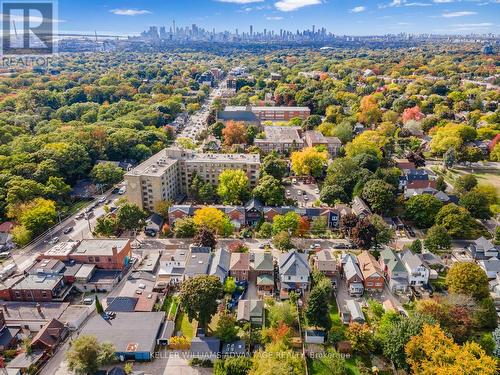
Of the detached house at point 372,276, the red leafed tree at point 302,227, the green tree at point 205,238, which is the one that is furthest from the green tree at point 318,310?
the green tree at point 205,238

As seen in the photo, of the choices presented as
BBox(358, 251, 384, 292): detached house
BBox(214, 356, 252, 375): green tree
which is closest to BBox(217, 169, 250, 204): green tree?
BBox(358, 251, 384, 292): detached house

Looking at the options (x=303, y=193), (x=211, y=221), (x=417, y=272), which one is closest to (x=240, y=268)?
(x=211, y=221)

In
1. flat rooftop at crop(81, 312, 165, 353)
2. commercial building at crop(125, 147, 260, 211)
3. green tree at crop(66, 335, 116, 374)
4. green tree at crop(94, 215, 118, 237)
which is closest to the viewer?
green tree at crop(66, 335, 116, 374)

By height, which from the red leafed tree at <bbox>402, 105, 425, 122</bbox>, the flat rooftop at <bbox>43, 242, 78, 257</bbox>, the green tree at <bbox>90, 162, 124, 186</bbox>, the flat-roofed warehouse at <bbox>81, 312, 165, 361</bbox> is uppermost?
the red leafed tree at <bbox>402, 105, 425, 122</bbox>

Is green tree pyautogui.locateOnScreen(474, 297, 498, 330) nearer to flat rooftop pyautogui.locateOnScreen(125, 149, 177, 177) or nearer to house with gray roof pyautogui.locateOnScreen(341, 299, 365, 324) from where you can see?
house with gray roof pyautogui.locateOnScreen(341, 299, 365, 324)

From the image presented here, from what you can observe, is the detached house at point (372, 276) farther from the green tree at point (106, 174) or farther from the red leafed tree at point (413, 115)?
the red leafed tree at point (413, 115)
